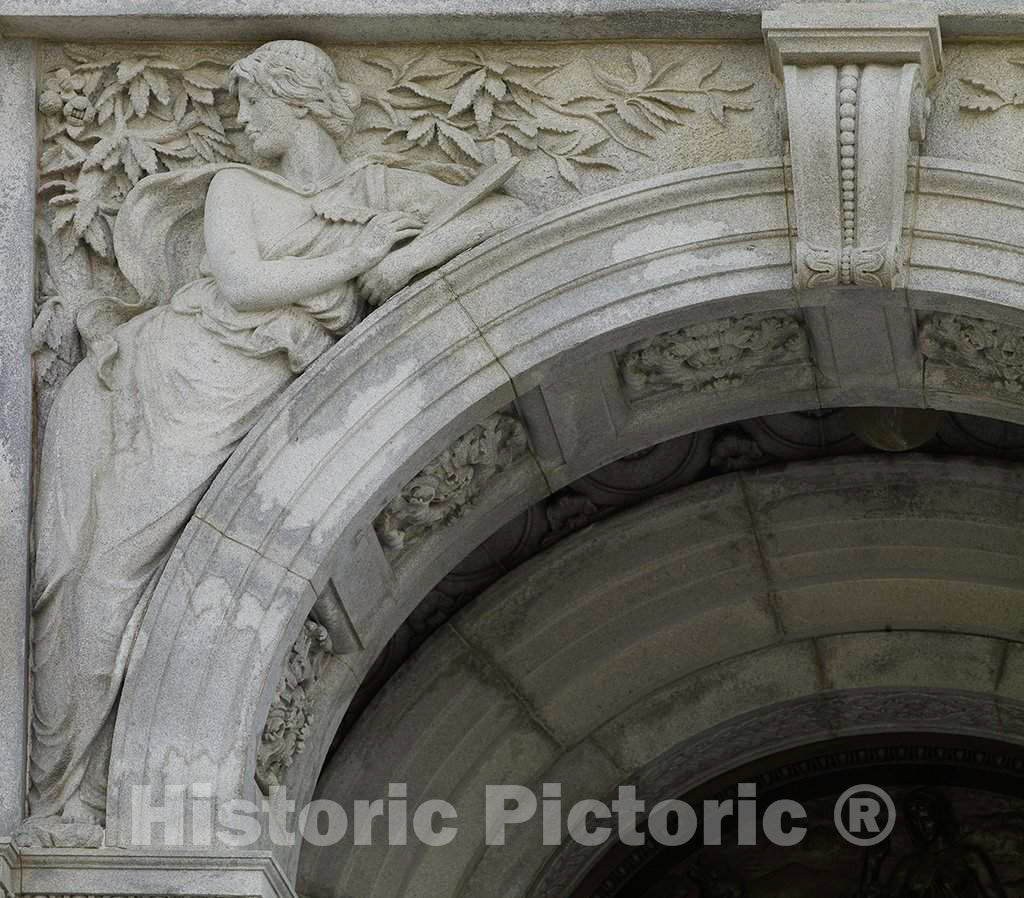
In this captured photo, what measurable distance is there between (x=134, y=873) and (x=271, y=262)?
1764 millimetres

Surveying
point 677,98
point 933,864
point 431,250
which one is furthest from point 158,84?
point 933,864

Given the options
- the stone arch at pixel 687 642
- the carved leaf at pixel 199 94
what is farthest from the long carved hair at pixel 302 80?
the stone arch at pixel 687 642

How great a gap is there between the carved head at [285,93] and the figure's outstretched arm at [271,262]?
0.83ft

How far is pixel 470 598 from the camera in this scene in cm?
864

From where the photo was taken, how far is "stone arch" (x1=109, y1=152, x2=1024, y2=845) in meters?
6.87

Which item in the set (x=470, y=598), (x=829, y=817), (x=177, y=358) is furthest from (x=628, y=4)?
(x=829, y=817)

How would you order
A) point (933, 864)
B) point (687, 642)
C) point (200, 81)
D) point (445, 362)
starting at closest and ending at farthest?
1. point (445, 362)
2. point (200, 81)
3. point (687, 642)
4. point (933, 864)

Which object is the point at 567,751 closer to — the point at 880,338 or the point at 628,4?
the point at 880,338

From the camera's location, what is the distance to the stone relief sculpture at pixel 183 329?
6.97 meters

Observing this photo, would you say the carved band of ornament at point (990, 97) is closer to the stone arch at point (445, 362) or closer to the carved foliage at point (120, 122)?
the stone arch at point (445, 362)

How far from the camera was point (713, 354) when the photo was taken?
24.5ft

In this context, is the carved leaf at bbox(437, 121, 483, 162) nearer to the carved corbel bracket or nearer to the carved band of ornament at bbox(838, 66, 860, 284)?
the carved corbel bracket

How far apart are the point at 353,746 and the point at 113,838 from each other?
1.85 m

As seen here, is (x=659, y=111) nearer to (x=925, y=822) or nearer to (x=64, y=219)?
(x=64, y=219)
